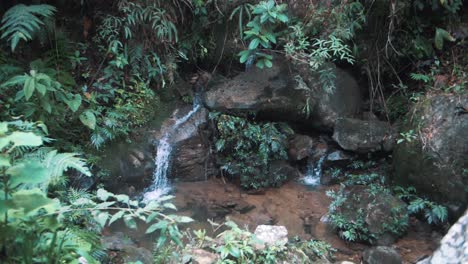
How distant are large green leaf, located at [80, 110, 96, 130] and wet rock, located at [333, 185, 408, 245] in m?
3.21

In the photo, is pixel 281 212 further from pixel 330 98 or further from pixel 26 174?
pixel 26 174

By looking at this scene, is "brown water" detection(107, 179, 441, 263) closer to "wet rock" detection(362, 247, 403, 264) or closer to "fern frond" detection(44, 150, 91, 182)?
"wet rock" detection(362, 247, 403, 264)

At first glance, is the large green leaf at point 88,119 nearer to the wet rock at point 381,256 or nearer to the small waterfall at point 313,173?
the small waterfall at point 313,173

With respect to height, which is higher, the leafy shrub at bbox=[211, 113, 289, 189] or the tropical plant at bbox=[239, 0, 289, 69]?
the tropical plant at bbox=[239, 0, 289, 69]

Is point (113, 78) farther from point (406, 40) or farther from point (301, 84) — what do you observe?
point (406, 40)

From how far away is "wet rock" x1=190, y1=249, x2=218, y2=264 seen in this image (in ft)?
10.2

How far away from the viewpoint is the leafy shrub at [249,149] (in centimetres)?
574

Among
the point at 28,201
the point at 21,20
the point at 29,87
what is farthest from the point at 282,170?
the point at 28,201

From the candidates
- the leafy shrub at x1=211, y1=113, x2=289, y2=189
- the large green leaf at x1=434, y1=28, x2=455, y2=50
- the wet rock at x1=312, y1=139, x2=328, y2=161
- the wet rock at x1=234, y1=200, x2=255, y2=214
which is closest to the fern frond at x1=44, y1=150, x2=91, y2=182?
the wet rock at x1=234, y1=200, x2=255, y2=214

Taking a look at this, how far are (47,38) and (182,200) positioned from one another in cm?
268

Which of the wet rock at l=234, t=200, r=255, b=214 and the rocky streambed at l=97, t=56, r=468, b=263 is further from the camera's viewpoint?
the wet rock at l=234, t=200, r=255, b=214

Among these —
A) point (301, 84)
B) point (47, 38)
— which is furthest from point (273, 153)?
point (47, 38)

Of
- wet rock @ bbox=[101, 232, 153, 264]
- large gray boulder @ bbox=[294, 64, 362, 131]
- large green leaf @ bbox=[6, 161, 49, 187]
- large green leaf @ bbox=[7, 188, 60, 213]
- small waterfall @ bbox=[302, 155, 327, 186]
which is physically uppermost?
large green leaf @ bbox=[6, 161, 49, 187]

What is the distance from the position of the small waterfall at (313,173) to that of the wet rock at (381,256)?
6.15 feet
